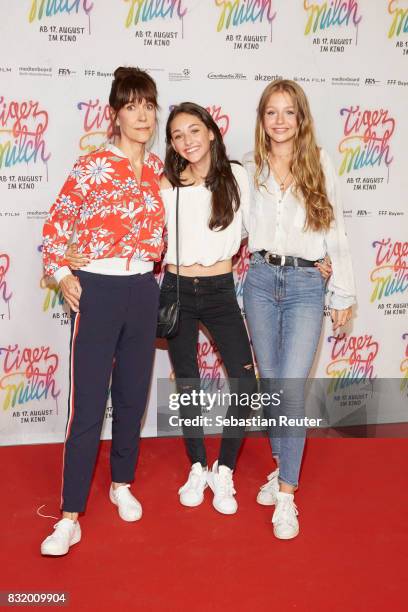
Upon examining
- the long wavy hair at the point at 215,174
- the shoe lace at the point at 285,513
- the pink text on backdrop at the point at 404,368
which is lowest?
A: the shoe lace at the point at 285,513

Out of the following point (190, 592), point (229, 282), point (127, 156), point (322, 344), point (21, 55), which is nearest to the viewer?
point (190, 592)

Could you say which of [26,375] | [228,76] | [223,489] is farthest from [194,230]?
[26,375]

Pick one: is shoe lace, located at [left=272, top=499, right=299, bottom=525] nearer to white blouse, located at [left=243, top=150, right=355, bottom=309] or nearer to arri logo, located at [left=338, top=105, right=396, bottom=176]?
white blouse, located at [left=243, top=150, right=355, bottom=309]

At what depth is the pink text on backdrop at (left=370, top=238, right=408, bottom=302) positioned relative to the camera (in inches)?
140

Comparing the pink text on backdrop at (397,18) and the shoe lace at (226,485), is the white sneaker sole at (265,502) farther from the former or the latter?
the pink text on backdrop at (397,18)

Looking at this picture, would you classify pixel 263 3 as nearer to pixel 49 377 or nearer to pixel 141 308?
pixel 141 308

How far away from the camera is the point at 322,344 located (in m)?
3.64

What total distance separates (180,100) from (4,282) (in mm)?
1291

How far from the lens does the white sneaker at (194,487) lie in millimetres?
2766

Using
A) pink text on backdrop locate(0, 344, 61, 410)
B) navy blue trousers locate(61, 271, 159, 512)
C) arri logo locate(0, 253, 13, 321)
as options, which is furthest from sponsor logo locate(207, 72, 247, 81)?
pink text on backdrop locate(0, 344, 61, 410)

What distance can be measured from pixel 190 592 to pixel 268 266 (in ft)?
4.20

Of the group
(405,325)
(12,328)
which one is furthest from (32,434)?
(405,325)

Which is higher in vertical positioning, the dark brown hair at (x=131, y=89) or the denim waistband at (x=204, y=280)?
the dark brown hair at (x=131, y=89)

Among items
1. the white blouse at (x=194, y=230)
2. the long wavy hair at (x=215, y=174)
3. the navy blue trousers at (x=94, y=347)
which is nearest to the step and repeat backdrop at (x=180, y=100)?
the long wavy hair at (x=215, y=174)
